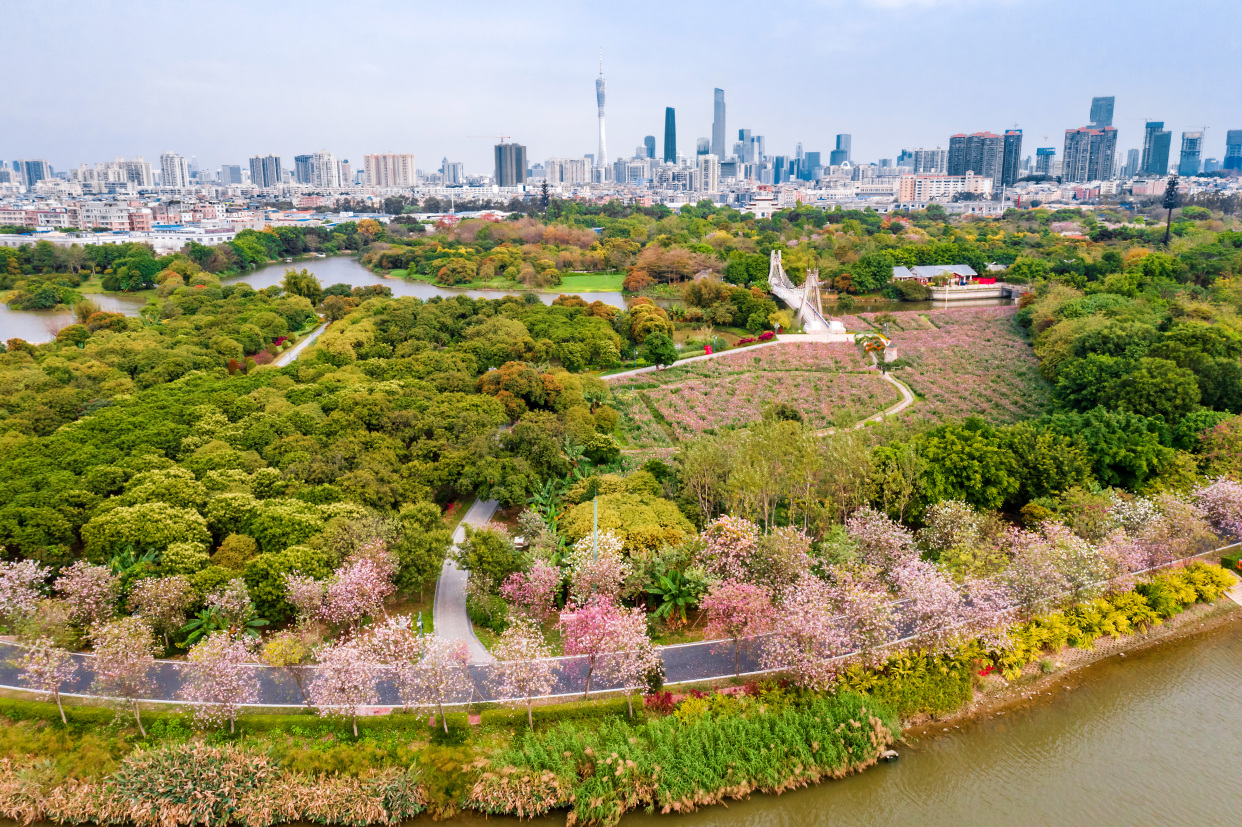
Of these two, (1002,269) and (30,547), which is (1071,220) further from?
(30,547)

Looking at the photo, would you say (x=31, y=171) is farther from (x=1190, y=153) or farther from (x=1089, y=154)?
(x=1190, y=153)

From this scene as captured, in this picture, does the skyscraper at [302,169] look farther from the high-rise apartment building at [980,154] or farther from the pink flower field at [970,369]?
the pink flower field at [970,369]

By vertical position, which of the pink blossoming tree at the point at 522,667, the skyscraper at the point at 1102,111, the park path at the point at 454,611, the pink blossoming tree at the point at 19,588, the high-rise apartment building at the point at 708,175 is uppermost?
the skyscraper at the point at 1102,111

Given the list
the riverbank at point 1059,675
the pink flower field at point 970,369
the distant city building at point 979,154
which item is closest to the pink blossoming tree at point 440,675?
the riverbank at point 1059,675

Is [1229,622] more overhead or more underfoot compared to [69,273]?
more underfoot

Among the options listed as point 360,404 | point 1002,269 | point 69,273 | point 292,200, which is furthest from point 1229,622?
point 292,200

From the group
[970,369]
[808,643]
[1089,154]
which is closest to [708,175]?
[1089,154]
